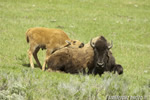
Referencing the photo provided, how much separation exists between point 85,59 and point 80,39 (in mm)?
9561

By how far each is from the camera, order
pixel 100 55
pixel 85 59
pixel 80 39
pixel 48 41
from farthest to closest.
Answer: pixel 80 39 → pixel 48 41 → pixel 85 59 → pixel 100 55

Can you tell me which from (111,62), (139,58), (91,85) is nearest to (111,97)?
(91,85)

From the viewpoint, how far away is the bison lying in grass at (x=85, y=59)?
1066 centimetres

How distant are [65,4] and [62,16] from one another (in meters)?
3.98

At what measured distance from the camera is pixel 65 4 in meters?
29.8

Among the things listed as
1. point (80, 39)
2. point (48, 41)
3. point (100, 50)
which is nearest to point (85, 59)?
point (100, 50)

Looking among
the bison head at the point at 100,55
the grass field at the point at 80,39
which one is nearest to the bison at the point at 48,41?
the grass field at the point at 80,39

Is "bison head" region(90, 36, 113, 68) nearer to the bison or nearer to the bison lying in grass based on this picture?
the bison lying in grass

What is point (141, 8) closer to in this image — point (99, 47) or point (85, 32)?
point (85, 32)

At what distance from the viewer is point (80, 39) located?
67.7 feet

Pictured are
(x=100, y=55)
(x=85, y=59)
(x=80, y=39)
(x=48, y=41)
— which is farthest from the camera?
(x=80, y=39)

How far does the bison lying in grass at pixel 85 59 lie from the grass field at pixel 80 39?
102cm

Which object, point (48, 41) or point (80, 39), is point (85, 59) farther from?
point (80, 39)

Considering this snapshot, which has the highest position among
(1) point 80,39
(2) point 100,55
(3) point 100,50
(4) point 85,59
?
(3) point 100,50
